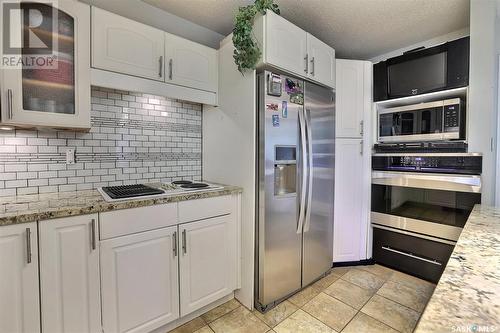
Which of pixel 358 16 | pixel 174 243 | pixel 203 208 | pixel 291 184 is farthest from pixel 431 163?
pixel 174 243

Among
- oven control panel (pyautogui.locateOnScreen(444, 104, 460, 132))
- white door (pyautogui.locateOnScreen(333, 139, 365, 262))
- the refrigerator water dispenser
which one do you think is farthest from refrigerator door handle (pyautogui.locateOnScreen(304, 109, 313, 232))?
oven control panel (pyautogui.locateOnScreen(444, 104, 460, 132))

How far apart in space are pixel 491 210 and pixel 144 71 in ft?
8.40

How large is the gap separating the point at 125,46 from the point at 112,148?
0.77m

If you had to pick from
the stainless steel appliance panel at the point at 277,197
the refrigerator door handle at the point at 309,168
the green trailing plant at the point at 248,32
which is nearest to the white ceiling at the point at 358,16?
the green trailing plant at the point at 248,32

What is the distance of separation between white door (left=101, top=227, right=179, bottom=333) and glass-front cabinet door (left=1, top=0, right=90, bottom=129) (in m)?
0.83

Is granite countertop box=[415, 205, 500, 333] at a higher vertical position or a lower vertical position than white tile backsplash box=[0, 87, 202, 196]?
lower

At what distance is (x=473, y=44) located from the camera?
181cm

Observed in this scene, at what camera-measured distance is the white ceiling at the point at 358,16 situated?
6.31 ft

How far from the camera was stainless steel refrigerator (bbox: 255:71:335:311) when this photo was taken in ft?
5.85

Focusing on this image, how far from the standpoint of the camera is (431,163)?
2.18 meters

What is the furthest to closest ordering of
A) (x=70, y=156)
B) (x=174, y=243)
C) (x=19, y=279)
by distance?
(x=70, y=156)
(x=174, y=243)
(x=19, y=279)

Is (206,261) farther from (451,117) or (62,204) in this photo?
(451,117)

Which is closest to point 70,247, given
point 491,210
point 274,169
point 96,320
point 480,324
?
point 96,320

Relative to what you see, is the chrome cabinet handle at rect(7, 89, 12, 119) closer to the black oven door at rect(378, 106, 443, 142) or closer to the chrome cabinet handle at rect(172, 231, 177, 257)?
the chrome cabinet handle at rect(172, 231, 177, 257)
